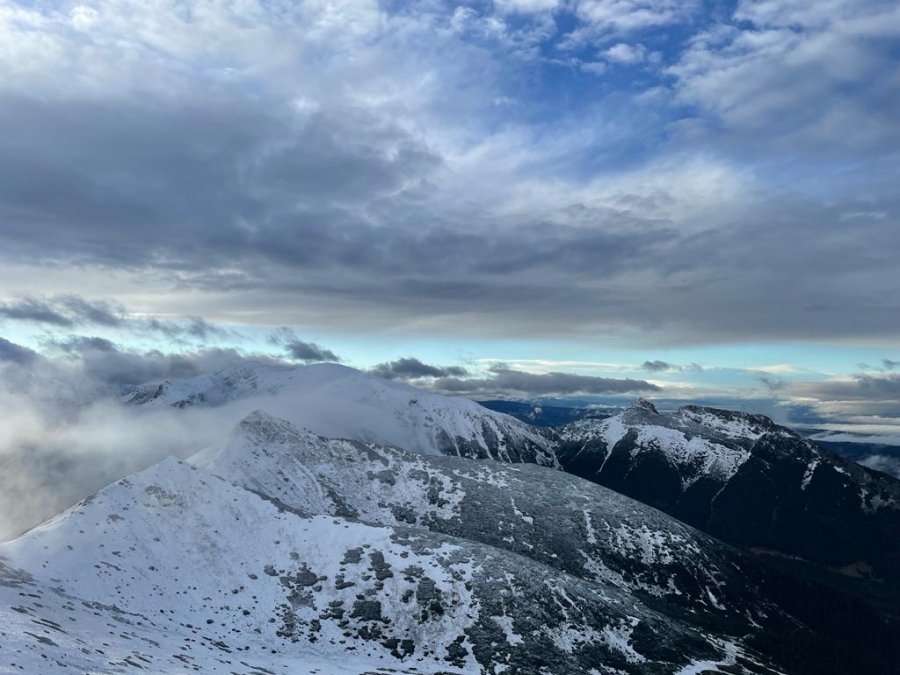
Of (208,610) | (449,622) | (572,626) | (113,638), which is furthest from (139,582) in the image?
(572,626)

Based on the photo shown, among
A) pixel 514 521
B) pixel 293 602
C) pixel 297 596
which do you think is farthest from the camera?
pixel 514 521

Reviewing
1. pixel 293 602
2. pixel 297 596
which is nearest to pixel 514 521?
pixel 297 596

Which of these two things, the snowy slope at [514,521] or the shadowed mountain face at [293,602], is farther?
the snowy slope at [514,521]

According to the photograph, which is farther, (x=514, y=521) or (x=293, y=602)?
(x=514, y=521)

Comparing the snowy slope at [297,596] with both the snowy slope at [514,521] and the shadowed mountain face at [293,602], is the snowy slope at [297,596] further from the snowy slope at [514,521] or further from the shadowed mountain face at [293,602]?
the snowy slope at [514,521]

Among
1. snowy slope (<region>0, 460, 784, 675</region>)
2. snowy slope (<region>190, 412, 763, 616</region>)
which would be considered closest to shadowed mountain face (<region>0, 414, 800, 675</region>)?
snowy slope (<region>0, 460, 784, 675</region>)

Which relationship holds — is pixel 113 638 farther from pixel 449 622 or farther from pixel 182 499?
pixel 182 499

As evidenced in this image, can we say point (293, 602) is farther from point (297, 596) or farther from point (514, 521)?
point (514, 521)

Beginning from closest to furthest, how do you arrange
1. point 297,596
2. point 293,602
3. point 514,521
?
point 293,602 → point 297,596 → point 514,521

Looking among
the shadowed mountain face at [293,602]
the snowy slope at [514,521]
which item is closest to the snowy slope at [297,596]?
the shadowed mountain face at [293,602]
